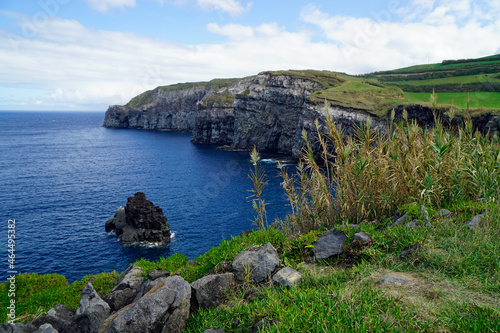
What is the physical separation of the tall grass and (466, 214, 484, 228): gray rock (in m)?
1.30

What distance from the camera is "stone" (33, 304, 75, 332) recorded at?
8.15 meters

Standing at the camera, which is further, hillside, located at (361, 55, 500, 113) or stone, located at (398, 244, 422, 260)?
hillside, located at (361, 55, 500, 113)

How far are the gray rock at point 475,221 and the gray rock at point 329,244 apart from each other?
2938mm

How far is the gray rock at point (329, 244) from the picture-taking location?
6938 millimetres

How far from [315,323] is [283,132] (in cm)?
8951

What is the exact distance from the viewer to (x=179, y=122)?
171 metres

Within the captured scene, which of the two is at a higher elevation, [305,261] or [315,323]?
[315,323]

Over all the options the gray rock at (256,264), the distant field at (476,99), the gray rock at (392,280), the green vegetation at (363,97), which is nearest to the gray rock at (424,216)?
the gray rock at (392,280)

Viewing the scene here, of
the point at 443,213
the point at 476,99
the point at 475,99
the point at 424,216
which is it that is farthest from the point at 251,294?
the point at 476,99

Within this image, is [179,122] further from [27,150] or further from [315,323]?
[315,323]

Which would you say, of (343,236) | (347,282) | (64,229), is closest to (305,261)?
(343,236)

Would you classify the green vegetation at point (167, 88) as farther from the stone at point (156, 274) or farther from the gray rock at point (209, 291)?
the gray rock at point (209, 291)

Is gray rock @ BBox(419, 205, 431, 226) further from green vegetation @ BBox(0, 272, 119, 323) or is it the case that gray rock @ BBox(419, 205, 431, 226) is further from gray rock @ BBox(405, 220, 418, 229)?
green vegetation @ BBox(0, 272, 119, 323)

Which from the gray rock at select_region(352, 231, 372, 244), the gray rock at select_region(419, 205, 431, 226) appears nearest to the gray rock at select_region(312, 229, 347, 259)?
the gray rock at select_region(352, 231, 372, 244)
